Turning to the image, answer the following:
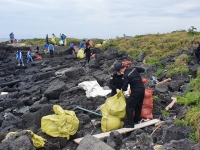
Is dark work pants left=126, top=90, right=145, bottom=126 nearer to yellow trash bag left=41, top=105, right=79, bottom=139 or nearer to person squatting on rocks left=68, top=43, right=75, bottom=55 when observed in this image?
yellow trash bag left=41, top=105, right=79, bottom=139

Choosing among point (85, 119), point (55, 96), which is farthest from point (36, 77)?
point (85, 119)

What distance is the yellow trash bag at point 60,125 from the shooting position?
262 inches

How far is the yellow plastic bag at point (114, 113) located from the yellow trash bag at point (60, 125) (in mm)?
731

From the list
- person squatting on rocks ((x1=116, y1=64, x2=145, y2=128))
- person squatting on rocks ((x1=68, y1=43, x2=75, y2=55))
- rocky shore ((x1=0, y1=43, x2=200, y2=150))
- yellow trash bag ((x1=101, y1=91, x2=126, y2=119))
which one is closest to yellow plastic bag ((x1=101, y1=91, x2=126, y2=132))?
yellow trash bag ((x1=101, y1=91, x2=126, y2=119))

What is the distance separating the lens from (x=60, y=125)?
21.8 ft

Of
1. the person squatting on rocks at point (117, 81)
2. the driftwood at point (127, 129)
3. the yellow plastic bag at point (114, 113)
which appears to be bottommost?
the driftwood at point (127, 129)

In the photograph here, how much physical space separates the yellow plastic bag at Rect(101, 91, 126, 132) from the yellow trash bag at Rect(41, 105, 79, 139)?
731 mm

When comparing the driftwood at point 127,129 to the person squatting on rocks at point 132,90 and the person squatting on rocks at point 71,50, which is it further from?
the person squatting on rocks at point 71,50

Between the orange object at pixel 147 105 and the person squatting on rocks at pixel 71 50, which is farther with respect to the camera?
the person squatting on rocks at pixel 71 50

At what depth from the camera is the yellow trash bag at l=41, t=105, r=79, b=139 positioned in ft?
21.8

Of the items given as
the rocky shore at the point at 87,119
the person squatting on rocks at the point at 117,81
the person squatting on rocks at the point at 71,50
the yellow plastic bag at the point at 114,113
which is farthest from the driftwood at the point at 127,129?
the person squatting on rocks at the point at 71,50

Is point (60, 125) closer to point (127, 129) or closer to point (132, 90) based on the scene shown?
point (127, 129)

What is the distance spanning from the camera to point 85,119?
7852 millimetres

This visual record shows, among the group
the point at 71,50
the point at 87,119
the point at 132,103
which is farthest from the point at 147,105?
the point at 71,50
